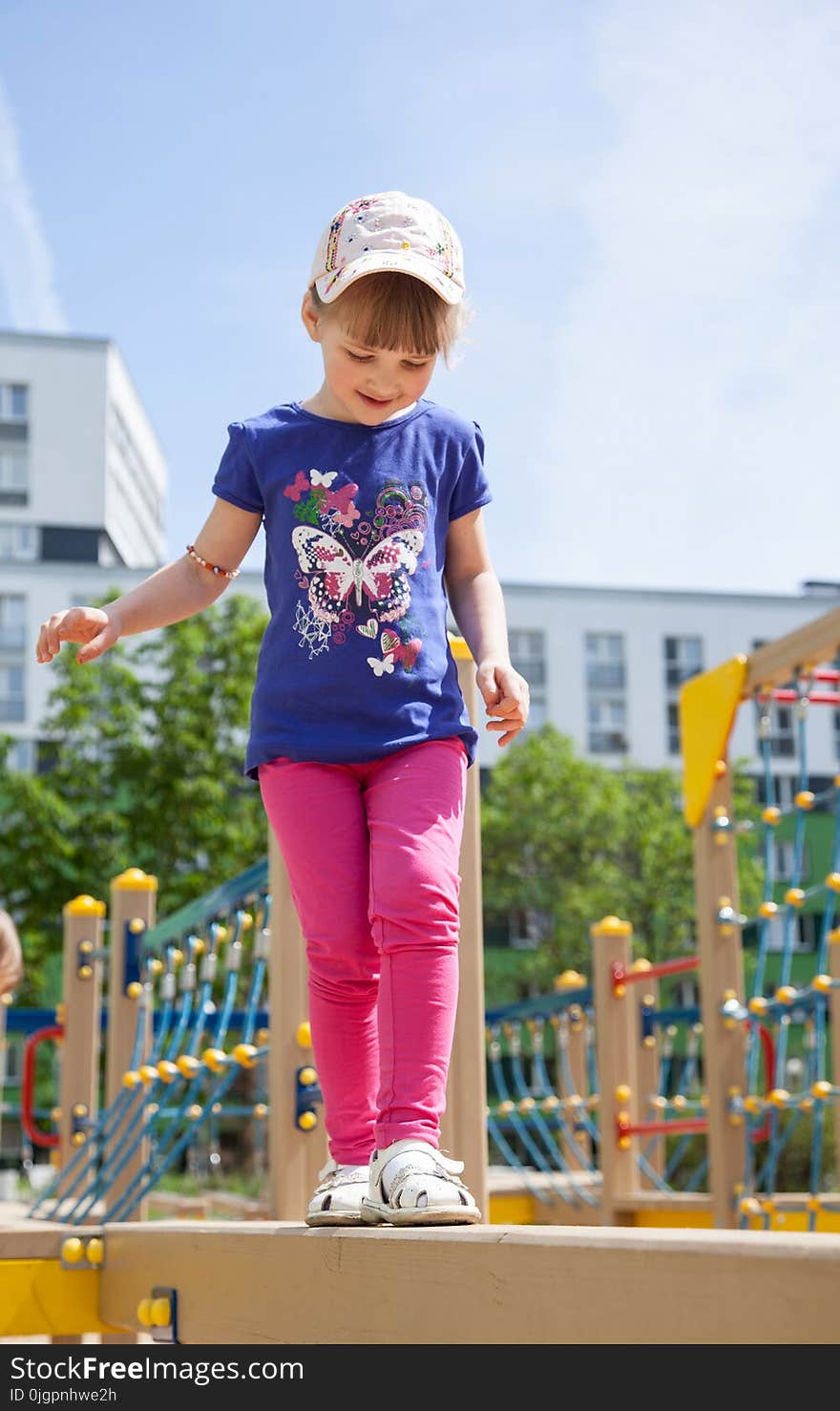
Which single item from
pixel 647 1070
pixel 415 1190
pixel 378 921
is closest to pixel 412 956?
pixel 378 921

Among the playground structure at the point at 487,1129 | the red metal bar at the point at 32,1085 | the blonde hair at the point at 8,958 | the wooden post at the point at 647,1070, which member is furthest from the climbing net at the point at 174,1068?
the wooden post at the point at 647,1070

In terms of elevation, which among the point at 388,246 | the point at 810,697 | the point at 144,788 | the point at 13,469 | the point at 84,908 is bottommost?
the point at 84,908

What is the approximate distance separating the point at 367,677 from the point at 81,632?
1.52ft

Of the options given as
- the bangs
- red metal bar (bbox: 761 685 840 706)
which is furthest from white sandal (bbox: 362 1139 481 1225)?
red metal bar (bbox: 761 685 840 706)

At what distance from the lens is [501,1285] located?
5.73ft

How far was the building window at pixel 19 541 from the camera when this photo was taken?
38.9m

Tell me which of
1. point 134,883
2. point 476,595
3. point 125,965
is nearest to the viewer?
point 476,595

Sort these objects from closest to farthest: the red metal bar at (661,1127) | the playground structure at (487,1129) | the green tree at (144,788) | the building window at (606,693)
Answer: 1. the playground structure at (487,1129)
2. the red metal bar at (661,1127)
3. the green tree at (144,788)
4. the building window at (606,693)

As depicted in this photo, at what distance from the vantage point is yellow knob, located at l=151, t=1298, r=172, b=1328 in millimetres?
2768

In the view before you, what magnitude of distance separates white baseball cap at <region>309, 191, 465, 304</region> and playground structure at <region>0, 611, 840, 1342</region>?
864mm

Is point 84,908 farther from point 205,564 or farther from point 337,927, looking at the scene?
point 337,927

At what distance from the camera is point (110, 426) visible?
40.3 metres

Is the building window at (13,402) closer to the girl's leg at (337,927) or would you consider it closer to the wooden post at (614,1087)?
the wooden post at (614,1087)

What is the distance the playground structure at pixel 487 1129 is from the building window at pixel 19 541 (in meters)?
30.1
